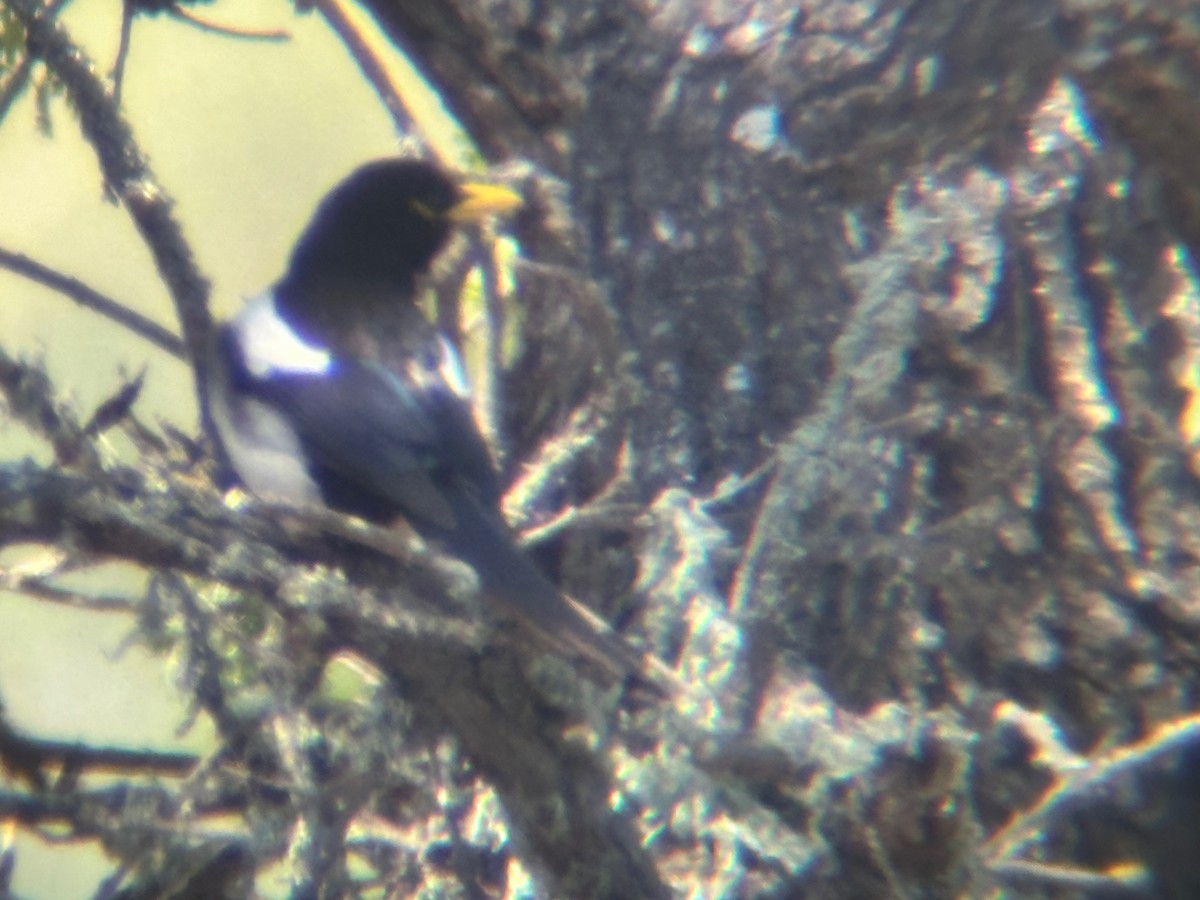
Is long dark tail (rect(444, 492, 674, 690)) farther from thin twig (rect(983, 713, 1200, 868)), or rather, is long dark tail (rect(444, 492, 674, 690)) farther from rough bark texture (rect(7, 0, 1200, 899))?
thin twig (rect(983, 713, 1200, 868))

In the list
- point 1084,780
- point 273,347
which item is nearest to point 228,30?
point 273,347

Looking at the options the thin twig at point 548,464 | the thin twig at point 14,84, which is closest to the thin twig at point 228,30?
the thin twig at point 14,84

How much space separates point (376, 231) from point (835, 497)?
1.61m

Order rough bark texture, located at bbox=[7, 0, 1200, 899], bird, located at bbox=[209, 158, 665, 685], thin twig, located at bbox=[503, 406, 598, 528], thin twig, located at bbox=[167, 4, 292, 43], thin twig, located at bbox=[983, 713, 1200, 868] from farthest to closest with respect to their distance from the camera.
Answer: thin twig, located at bbox=[167, 4, 292, 43] < thin twig, located at bbox=[503, 406, 598, 528] < bird, located at bbox=[209, 158, 665, 685] < rough bark texture, located at bbox=[7, 0, 1200, 899] < thin twig, located at bbox=[983, 713, 1200, 868]

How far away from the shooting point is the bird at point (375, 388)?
270 centimetres

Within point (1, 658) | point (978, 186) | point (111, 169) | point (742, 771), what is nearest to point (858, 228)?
point (978, 186)

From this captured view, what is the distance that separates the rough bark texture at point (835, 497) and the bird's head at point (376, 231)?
72 centimetres

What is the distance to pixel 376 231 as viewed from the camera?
3561mm

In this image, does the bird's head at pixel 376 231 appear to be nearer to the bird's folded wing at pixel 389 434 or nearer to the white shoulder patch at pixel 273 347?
the white shoulder patch at pixel 273 347

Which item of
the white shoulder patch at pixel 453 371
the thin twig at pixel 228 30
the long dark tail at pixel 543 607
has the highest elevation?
the thin twig at pixel 228 30

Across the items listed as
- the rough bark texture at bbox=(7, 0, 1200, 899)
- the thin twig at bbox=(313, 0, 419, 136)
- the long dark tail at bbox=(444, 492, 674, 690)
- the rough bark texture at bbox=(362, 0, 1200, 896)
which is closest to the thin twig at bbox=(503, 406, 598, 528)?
the rough bark texture at bbox=(7, 0, 1200, 899)

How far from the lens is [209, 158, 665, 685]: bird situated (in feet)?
8.85

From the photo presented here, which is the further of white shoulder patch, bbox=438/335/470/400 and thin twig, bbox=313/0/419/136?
thin twig, bbox=313/0/419/136

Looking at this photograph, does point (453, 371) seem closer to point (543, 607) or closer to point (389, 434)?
point (389, 434)
